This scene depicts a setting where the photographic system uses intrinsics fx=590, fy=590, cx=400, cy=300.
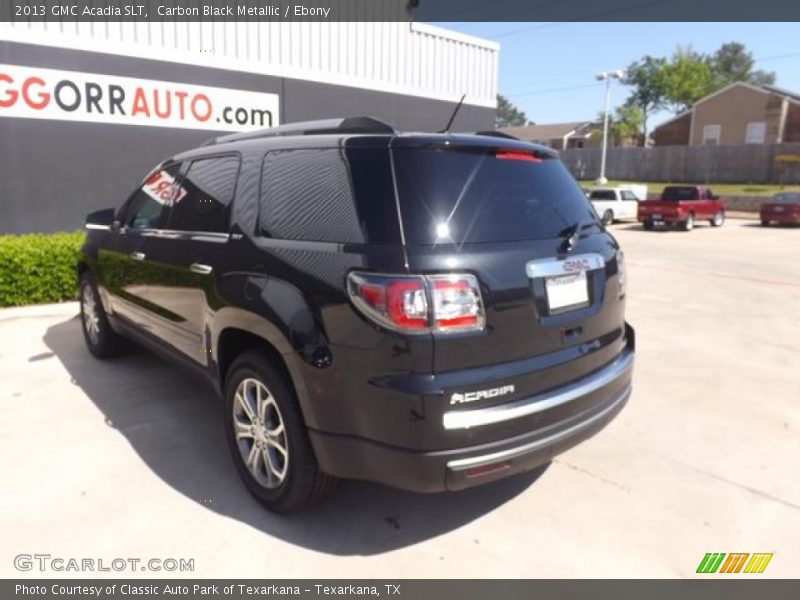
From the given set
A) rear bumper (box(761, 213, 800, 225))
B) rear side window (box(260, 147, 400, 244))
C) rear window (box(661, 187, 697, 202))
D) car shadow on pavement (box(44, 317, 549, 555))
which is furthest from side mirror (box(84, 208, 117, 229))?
rear bumper (box(761, 213, 800, 225))

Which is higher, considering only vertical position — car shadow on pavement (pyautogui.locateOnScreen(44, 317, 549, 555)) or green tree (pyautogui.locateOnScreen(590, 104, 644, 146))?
green tree (pyautogui.locateOnScreen(590, 104, 644, 146))

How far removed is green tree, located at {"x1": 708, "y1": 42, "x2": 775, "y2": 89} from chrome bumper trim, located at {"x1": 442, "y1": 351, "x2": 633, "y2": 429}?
99.1m

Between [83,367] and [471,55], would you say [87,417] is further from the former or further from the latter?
[471,55]

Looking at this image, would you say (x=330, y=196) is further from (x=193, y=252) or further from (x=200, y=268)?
(x=193, y=252)

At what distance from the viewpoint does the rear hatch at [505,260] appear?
2.41 m

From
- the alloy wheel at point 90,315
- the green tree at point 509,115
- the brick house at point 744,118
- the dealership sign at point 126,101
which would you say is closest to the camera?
the alloy wheel at point 90,315

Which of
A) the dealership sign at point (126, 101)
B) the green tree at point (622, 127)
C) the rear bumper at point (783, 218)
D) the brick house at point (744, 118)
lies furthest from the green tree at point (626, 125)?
the dealership sign at point (126, 101)

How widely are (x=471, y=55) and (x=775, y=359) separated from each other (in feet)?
34.1

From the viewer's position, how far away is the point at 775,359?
576 cm

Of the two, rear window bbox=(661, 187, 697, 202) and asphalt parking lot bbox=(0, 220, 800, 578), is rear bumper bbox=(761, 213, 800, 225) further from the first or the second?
asphalt parking lot bbox=(0, 220, 800, 578)

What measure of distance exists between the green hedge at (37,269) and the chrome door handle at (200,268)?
4886 mm

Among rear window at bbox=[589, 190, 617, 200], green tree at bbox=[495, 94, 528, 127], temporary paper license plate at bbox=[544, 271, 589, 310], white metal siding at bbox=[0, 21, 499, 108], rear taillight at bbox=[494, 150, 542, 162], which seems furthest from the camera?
green tree at bbox=[495, 94, 528, 127]

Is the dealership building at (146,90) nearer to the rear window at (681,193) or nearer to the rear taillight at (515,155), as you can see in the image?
the rear taillight at (515,155)

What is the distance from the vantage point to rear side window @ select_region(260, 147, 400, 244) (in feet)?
8.18
